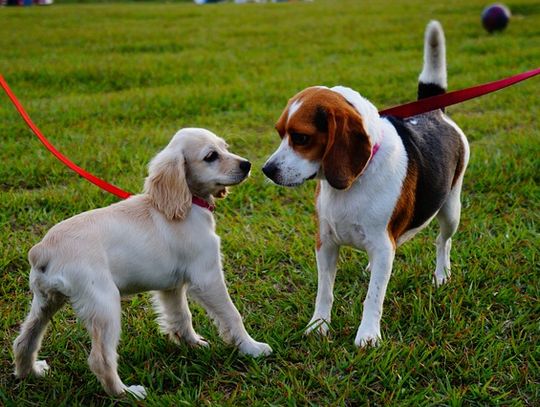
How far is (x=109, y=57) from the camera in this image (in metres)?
11.5

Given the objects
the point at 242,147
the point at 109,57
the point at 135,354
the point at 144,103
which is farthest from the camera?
the point at 109,57

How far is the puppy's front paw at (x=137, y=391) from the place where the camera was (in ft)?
9.59

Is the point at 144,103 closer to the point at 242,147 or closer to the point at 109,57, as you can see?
the point at 242,147

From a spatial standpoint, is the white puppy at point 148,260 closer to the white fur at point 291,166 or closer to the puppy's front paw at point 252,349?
the puppy's front paw at point 252,349

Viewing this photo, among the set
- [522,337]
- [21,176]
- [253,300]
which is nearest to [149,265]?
[253,300]

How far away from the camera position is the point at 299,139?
3061 mm

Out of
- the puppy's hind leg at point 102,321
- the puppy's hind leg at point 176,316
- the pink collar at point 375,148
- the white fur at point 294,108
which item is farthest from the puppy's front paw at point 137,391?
the pink collar at point 375,148

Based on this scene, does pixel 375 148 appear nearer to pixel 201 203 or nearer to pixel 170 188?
pixel 201 203

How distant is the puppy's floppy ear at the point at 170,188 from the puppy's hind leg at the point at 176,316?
482 millimetres

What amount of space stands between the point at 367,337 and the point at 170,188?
1.26m

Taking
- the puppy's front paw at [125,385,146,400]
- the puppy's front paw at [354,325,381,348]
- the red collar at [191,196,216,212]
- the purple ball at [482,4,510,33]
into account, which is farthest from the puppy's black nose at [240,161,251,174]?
the purple ball at [482,4,510,33]

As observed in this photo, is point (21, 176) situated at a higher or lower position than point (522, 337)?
higher

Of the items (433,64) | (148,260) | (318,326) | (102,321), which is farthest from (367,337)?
(433,64)

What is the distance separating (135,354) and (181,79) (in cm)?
716
